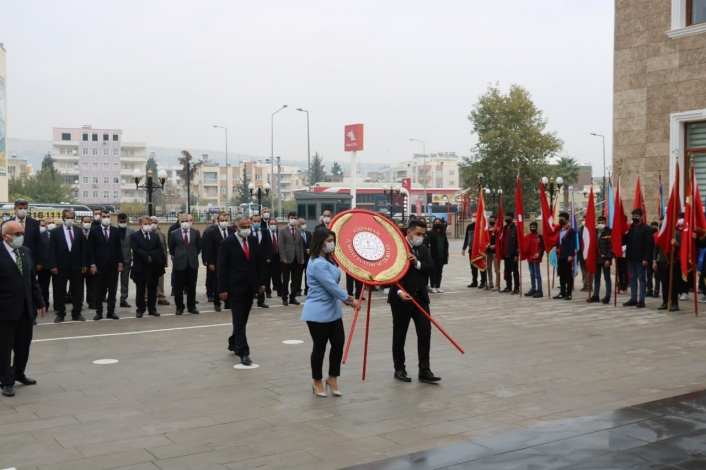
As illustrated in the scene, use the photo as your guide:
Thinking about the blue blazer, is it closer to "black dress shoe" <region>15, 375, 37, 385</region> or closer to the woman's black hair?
the woman's black hair

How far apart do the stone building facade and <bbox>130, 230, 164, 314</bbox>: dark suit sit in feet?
40.2

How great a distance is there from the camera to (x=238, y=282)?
9523 mm

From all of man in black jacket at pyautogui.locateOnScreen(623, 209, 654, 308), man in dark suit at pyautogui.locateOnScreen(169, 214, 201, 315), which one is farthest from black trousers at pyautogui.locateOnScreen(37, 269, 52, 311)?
man in black jacket at pyautogui.locateOnScreen(623, 209, 654, 308)

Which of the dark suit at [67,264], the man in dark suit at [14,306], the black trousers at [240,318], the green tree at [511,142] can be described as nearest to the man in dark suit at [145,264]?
the dark suit at [67,264]

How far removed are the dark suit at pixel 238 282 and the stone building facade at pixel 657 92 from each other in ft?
43.3

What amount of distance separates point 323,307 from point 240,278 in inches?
89.1

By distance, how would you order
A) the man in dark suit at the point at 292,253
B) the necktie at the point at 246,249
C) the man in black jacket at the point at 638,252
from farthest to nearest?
the man in dark suit at the point at 292,253
the man in black jacket at the point at 638,252
the necktie at the point at 246,249

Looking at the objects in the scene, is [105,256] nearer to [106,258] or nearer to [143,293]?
A: [106,258]

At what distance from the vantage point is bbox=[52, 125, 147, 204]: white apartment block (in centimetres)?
13038

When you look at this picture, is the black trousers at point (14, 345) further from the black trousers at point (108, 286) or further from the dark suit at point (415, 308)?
the black trousers at point (108, 286)

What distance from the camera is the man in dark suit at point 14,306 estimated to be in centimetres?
787

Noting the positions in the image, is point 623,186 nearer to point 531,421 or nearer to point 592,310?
point 592,310

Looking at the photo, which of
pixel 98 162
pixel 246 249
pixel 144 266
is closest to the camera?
pixel 246 249

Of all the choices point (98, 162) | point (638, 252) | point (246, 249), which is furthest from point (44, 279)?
point (98, 162)
